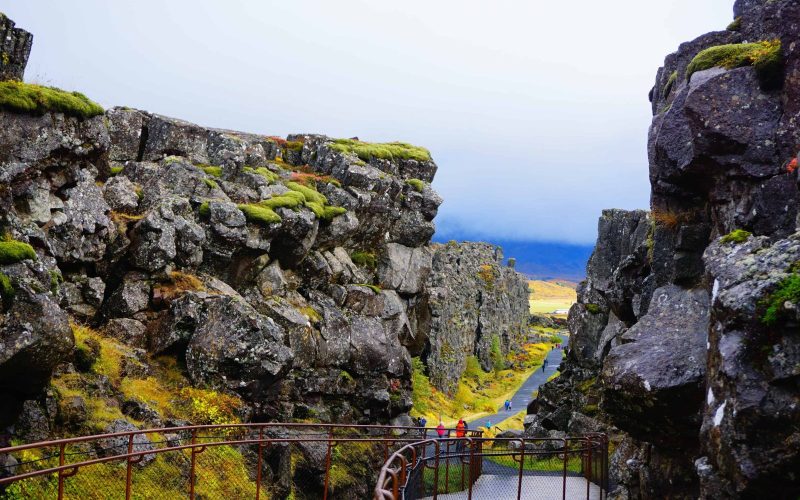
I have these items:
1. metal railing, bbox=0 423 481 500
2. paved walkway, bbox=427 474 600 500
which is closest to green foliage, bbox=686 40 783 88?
paved walkway, bbox=427 474 600 500

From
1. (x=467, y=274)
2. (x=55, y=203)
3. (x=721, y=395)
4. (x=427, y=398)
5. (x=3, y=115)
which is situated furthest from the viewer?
(x=467, y=274)

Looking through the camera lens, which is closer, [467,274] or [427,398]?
[427,398]

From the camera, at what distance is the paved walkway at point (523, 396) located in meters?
53.6

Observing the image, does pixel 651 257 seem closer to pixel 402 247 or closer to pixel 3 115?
pixel 402 247

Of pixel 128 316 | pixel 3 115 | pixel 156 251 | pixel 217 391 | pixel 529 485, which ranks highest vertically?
pixel 3 115

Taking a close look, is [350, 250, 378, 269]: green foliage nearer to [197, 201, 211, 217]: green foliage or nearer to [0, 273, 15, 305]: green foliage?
[197, 201, 211, 217]: green foliage

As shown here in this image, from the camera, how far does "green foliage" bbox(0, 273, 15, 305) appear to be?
14.7 meters

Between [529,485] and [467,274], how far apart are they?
5696 cm

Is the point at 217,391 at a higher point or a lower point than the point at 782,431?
lower

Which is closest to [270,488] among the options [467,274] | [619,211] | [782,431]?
[782,431]

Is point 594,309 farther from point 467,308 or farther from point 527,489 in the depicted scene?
point 467,308

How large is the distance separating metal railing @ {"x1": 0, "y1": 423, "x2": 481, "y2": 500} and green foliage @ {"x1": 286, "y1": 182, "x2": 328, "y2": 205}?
37.1 feet

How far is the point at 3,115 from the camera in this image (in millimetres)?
18562

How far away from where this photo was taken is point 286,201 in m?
30.2
